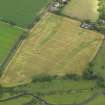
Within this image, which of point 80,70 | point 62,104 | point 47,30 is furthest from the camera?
point 47,30

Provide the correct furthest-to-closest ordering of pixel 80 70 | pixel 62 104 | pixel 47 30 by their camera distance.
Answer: pixel 47 30 < pixel 80 70 < pixel 62 104

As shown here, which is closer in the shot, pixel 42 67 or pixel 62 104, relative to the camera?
pixel 62 104

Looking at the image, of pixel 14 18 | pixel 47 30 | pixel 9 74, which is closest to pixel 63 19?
pixel 47 30

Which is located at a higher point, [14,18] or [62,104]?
[14,18]

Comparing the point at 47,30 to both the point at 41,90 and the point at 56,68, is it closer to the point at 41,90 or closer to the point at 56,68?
the point at 56,68

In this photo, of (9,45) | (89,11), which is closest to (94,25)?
(89,11)

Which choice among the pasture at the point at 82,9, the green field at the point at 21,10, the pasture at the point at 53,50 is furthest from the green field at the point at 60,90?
the pasture at the point at 82,9

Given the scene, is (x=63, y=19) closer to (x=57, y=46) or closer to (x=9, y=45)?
(x=57, y=46)
